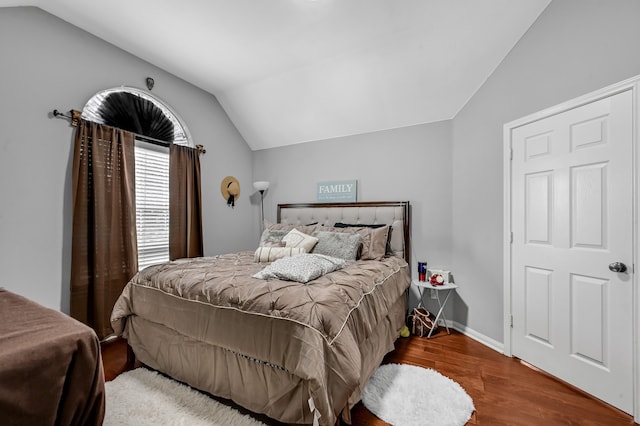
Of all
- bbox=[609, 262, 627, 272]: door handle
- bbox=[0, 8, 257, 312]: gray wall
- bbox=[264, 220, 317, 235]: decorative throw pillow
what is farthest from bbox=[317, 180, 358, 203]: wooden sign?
bbox=[0, 8, 257, 312]: gray wall

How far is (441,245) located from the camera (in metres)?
3.06

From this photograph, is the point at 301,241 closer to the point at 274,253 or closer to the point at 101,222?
the point at 274,253

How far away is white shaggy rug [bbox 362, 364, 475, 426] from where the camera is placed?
1600mm

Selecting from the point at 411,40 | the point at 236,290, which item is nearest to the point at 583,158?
the point at 411,40

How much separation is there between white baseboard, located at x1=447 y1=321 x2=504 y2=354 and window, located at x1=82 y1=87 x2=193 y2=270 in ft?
11.2

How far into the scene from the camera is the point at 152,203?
3092 mm

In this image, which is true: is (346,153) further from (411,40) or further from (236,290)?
(236,290)

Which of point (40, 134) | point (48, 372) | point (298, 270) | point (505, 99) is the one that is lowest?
point (48, 372)

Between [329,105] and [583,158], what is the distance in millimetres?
2472

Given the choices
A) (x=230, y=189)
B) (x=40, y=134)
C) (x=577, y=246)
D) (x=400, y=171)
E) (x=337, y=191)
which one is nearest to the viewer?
(x=577, y=246)

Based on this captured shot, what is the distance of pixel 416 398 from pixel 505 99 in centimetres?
260

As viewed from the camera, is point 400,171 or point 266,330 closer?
point 266,330

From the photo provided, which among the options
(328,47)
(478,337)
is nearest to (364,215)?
(478,337)

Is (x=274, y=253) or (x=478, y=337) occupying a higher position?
(x=274, y=253)
